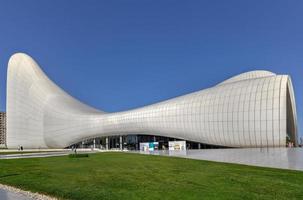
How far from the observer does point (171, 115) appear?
1816 inches

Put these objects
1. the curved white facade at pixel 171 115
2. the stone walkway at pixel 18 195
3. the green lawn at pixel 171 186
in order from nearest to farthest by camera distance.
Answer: the green lawn at pixel 171 186
the stone walkway at pixel 18 195
the curved white facade at pixel 171 115

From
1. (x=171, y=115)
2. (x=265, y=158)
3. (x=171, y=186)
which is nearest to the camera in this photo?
(x=171, y=186)

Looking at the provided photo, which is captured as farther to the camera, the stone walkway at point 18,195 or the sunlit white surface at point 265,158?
the sunlit white surface at point 265,158

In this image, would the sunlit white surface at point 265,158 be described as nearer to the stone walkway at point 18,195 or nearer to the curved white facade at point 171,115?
the curved white facade at point 171,115

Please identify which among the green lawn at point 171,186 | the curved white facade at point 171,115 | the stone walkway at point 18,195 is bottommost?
the stone walkway at point 18,195

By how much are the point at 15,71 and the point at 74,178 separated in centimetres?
6470

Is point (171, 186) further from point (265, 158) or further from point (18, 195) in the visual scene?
point (265, 158)

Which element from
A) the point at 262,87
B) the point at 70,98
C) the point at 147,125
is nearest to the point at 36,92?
the point at 70,98

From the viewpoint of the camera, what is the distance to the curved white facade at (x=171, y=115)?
113 ft

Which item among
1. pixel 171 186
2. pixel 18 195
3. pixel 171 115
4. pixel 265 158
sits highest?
pixel 171 115

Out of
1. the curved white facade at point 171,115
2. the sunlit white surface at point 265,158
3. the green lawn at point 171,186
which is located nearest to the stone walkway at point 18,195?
the green lawn at point 171,186

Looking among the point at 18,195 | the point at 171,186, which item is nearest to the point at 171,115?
the point at 171,186

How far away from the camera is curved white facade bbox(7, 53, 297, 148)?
34531 mm

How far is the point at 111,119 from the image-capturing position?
5691cm
